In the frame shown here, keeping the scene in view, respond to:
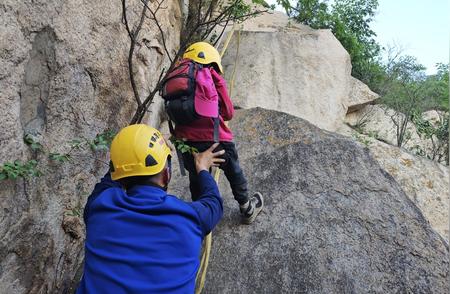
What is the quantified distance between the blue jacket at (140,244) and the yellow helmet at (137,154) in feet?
0.69

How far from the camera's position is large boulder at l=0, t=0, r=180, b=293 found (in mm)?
2783

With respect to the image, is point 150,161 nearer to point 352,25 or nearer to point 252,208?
point 252,208

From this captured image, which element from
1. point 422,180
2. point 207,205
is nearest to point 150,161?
point 207,205

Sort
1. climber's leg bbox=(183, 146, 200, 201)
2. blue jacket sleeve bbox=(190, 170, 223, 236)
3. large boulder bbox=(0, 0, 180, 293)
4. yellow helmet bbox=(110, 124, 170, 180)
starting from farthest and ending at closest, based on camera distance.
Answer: climber's leg bbox=(183, 146, 200, 201), large boulder bbox=(0, 0, 180, 293), yellow helmet bbox=(110, 124, 170, 180), blue jacket sleeve bbox=(190, 170, 223, 236)

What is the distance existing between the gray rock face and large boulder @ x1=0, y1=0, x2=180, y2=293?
4.17ft

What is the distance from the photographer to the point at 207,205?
7.57 feet

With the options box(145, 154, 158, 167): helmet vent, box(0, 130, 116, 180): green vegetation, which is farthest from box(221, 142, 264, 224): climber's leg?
box(145, 154, 158, 167): helmet vent

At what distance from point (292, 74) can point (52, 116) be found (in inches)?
200

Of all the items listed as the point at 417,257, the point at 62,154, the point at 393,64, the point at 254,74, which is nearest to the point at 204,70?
the point at 62,154

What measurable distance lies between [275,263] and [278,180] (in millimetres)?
1079

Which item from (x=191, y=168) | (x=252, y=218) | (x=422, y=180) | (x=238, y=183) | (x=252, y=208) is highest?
(x=191, y=168)

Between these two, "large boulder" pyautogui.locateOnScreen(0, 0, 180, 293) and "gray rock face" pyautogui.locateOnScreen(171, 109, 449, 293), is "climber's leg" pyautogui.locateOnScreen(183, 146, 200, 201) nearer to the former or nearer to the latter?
"gray rock face" pyautogui.locateOnScreen(171, 109, 449, 293)

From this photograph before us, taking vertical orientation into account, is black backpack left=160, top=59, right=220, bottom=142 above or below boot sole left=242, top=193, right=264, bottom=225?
above

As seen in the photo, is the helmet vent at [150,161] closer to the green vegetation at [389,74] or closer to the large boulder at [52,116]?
the large boulder at [52,116]
